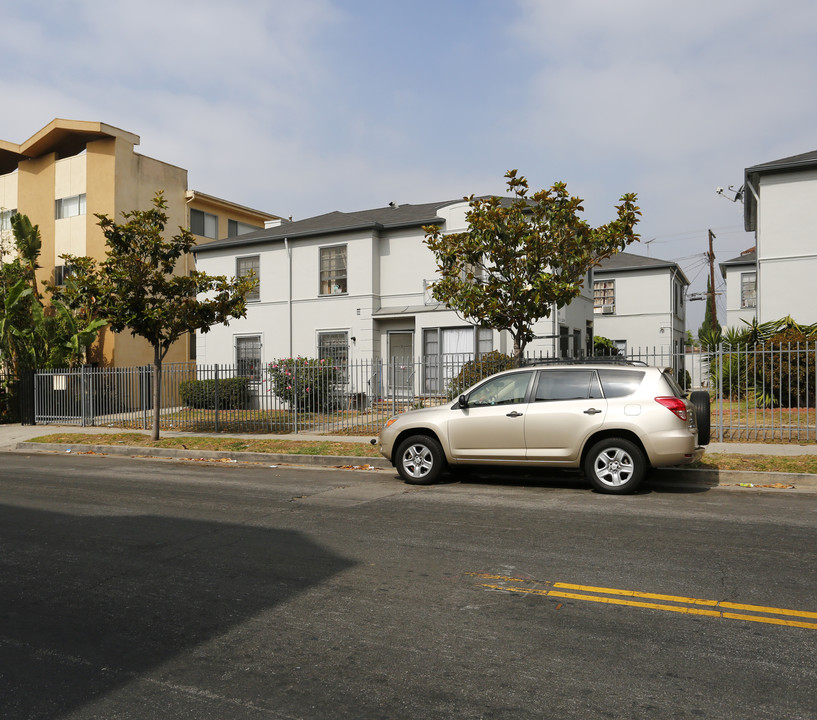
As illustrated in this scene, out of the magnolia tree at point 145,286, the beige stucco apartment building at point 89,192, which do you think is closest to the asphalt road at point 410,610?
the magnolia tree at point 145,286

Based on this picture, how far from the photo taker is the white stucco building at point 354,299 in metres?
23.5

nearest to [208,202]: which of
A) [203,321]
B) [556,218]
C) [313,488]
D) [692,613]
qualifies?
[203,321]

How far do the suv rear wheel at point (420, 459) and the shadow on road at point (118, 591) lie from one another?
3554 millimetres

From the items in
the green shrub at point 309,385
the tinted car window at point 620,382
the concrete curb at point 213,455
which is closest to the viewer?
the tinted car window at point 620,382

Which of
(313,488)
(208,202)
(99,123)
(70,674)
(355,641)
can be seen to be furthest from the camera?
(208,202)

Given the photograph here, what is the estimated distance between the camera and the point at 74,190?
28.2 m

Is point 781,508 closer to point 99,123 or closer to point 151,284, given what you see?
point 151,284

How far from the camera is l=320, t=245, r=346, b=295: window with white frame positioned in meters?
25.6

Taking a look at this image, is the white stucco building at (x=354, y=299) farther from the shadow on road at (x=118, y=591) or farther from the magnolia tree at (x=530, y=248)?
the shadow on road at (x=118, y=591)

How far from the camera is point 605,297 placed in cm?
3553

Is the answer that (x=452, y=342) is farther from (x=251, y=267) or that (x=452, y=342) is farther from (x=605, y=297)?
(x=605, y=297)

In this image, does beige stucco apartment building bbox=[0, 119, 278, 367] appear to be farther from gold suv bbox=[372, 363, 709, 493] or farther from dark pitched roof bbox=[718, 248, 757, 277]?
dark pitched roof bbox=[718, 248, 757, 277]

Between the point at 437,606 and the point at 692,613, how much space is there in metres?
1.69

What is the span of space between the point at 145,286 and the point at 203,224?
1591 cm
